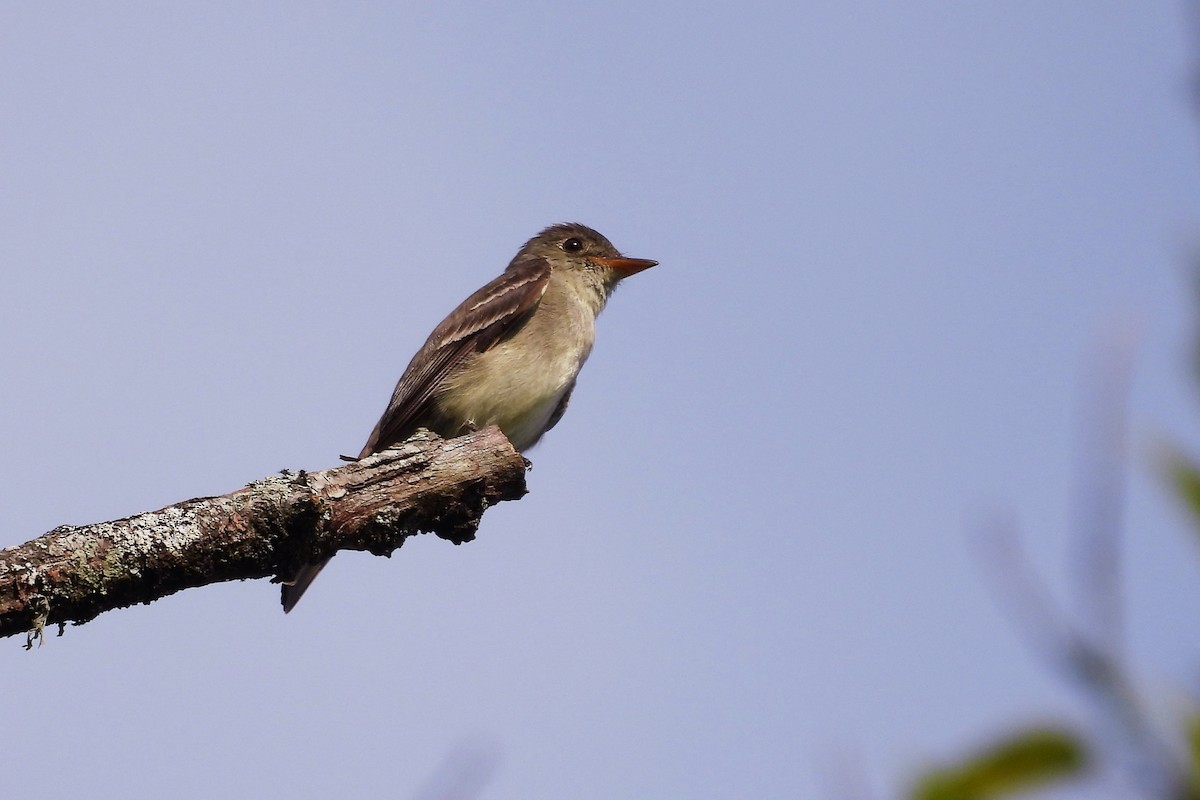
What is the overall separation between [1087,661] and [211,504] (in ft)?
15.7

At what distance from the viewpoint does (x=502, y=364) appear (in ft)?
28.3

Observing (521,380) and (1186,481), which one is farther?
(521,380)

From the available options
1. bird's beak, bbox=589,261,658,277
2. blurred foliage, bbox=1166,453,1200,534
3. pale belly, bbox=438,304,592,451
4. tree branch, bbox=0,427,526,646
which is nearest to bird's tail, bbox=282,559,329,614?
tree branch, bbox=0,427,526,646

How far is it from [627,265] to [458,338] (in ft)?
6.64

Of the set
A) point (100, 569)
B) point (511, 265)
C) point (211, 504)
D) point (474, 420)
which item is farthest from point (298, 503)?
point (511, 265)

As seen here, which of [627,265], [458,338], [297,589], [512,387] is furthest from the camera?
[627,265]

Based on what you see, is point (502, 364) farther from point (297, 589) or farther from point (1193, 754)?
point (1193, 754)

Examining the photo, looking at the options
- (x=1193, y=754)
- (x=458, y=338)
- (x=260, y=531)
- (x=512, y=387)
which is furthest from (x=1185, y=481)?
(x=458, y=338)

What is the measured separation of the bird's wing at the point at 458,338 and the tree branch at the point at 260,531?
2.29m

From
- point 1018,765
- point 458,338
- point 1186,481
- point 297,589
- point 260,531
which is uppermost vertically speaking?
point 458,338

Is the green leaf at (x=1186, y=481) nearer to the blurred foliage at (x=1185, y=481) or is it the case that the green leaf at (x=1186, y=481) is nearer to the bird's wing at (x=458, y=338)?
the blurred foliage at (x=1185, y=481)

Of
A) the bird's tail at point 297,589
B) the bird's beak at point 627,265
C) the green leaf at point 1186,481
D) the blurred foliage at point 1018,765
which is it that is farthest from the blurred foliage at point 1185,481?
the bird's beak at point 627,265

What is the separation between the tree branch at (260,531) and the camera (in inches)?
196

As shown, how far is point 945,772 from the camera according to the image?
121 centimetres
